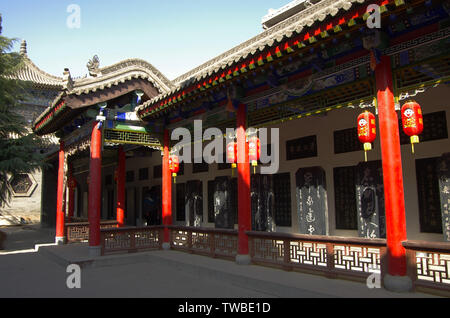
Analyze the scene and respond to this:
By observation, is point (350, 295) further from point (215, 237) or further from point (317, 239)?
point (215, 237)

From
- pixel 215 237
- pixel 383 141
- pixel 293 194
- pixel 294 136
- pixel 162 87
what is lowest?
pixel 215 237

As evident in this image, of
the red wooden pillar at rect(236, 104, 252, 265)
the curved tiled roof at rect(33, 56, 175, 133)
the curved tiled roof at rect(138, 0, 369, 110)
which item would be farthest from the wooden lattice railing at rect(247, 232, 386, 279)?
the curved tiled roof at rect(33, 56, 175, 133)

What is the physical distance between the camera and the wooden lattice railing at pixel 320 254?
15.8ft

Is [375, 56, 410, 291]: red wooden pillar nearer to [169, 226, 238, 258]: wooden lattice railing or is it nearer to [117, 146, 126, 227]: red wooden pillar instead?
[169, 226, 238, 258]: wooden lattice railing

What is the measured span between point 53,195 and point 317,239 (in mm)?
14340

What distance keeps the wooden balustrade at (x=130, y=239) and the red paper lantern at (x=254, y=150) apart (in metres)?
3.67

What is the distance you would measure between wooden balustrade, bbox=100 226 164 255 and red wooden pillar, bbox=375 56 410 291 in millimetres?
5927

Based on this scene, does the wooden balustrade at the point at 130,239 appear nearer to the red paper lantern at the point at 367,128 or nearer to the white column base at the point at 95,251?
the white column base at the point at 95,251

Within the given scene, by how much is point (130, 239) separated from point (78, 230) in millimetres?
3714

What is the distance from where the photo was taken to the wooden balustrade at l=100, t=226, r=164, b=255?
8258 millimetres

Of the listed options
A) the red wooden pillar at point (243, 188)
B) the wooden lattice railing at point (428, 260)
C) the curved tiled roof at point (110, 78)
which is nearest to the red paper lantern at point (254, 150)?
the red wooden pillar at point (243, 188)

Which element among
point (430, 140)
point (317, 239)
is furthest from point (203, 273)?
point (430, 140)

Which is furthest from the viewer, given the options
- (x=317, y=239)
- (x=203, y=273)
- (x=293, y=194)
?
(x=293, y=194)
